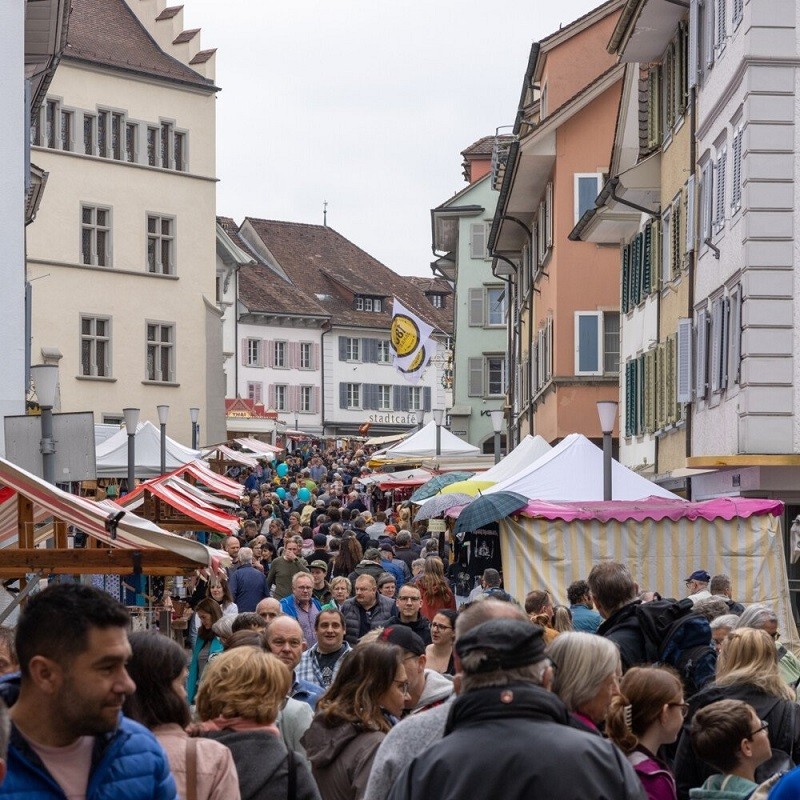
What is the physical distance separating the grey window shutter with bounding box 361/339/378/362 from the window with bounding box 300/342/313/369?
13.6ft

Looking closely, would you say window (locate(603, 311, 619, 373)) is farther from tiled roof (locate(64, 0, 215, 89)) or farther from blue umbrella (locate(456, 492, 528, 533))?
tiled roof (locate(64, 0, 215, 89))

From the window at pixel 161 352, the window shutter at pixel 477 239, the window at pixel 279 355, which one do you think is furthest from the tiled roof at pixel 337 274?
the window at pixel 161 352

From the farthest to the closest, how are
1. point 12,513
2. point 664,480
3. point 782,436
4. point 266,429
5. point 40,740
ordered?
point 266,429 → point 664,480 → point 782,436 → point 12,513 → point 40,740

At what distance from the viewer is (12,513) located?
14961mm

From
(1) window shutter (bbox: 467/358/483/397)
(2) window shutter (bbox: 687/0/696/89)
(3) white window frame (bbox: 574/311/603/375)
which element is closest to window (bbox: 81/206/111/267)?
(3) white window frame (bbox: 574/311/603/375)

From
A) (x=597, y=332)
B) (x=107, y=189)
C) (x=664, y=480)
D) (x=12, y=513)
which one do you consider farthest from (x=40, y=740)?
(x=107, y=189)

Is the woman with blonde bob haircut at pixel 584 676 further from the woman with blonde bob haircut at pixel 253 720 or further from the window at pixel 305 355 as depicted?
the window at pixel 305 355

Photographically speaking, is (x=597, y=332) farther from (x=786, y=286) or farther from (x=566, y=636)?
(x=566, y=636)

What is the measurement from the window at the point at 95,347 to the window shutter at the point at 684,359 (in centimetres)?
3152

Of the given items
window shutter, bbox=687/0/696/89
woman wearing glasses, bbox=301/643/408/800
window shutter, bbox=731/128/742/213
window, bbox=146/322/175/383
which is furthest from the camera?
Answer: window, bbox=146/322/175/383

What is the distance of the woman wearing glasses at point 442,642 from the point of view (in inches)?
392

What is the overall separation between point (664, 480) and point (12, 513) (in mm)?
15663

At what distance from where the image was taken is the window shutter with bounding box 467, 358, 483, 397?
245 feet

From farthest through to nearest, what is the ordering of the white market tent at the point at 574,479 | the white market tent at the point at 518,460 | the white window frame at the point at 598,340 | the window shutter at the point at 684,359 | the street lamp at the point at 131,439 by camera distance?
1. the white window frame at the point at 598,340
2. the window shutter at the point at 684,359
3. the street lamp at the point at 131,439
4. the white market tent at the point at 518,460
5. the white market tent at the point at 574,479
